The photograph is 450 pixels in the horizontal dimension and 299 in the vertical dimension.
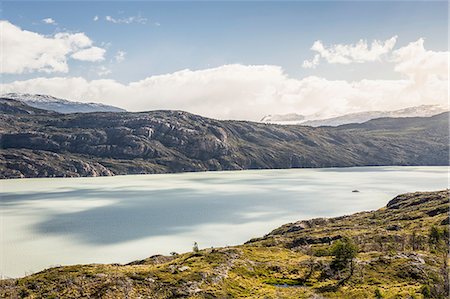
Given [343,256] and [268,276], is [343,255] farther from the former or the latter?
[268,276]

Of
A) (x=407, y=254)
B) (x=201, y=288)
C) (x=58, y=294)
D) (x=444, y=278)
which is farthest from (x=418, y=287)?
(x=58, y=294)

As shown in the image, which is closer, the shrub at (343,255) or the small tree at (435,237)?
the shrub at (343,255)

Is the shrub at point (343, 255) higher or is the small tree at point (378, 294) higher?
the shrub at point (343, 255)

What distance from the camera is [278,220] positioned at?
16962cm

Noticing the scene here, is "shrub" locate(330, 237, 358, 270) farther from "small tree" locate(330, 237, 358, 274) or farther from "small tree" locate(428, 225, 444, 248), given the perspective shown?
"small tree" locate(428, 225, 444, 248)

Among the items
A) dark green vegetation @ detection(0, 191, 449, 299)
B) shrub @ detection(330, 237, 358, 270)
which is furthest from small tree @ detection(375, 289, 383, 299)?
shrub @ detection(330, 237, 358, 270)

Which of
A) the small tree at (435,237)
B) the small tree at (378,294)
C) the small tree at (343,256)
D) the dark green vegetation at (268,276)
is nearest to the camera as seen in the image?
the small tree at (378,294)

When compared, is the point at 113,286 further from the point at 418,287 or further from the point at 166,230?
the point at 166,230

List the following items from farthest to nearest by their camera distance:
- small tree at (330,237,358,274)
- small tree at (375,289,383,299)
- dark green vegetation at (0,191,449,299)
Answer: small tree at (330,237,358,274) → dark green vegetation at (0,191,449,299) → small tree at (375,289,383,299)

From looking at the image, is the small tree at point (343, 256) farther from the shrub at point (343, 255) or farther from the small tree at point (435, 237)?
the small tree at point (435, 237)

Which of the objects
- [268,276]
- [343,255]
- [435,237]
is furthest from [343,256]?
[435,237]

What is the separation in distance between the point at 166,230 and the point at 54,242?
40411 millimetres

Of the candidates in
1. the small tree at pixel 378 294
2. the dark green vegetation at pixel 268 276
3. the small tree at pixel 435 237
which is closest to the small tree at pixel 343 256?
the dark green vegetation at pixel 268 276

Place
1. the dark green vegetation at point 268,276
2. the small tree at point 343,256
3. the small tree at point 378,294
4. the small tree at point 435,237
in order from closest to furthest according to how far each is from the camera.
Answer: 1. the small tree at point 378,294
2. the dark green vegetation at point 268,276
3. the small tree at point 343,256
4. the small tree at point 435,237
